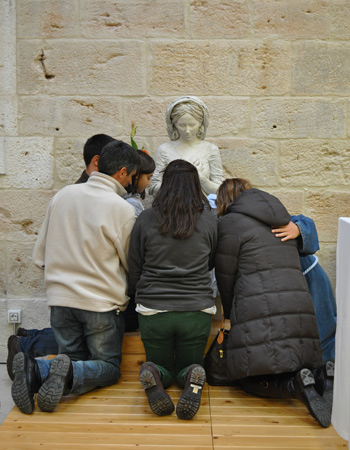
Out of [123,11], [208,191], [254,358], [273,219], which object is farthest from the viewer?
[123,11]

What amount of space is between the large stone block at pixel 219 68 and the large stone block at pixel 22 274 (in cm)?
179

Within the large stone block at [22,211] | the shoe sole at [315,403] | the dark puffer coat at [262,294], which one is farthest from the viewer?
the large stone block at [22,211]

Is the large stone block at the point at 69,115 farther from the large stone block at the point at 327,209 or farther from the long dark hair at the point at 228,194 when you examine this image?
the large stone block at the point at 327,209

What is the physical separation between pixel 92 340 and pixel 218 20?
2.89 m

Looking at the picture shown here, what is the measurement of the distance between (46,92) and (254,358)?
2921 millimetres

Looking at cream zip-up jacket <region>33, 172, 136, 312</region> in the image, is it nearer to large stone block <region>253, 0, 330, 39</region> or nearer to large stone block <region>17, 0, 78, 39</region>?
large stone block <region>17, 0, 78, 39</region>

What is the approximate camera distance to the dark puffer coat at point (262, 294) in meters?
2.77

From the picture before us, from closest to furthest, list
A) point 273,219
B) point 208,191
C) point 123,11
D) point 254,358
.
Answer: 1. point 254,358
2. point 273,219
3. point 208,191
4. point 123,11

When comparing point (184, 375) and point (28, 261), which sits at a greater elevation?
point (28, 261)

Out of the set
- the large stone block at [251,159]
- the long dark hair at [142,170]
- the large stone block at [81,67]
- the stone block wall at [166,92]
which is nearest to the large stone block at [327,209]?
the stone block wall at [166,92]

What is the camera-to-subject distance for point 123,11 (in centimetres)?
436

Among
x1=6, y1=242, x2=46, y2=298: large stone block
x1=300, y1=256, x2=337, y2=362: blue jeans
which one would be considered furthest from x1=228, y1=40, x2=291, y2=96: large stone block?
x1=6, y1=242, x2=46, y2=298: large stone block

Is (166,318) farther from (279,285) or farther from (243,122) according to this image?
(243,122)

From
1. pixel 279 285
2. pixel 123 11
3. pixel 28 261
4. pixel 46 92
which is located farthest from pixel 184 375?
pixel 123 11
